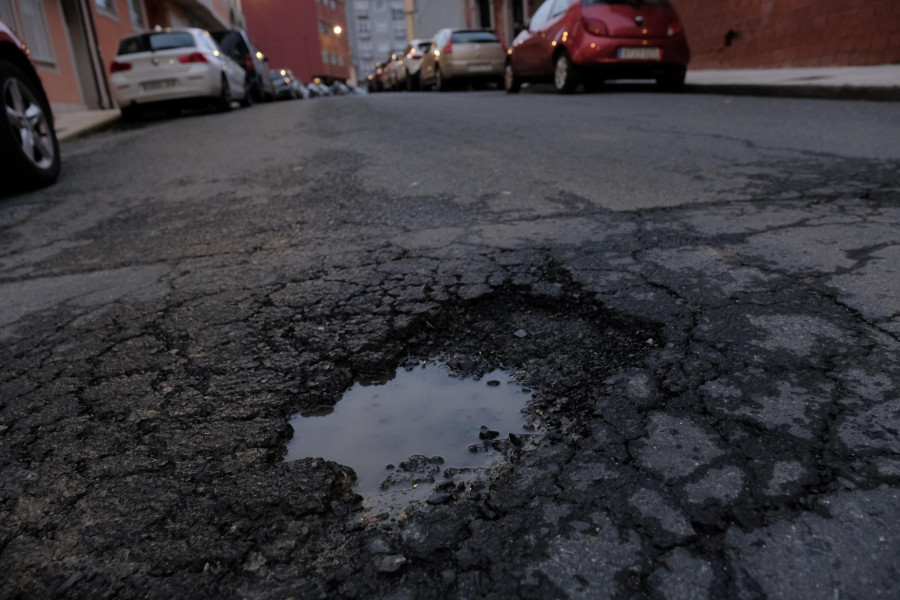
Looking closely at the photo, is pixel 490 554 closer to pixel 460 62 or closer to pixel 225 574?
pixel 225 574

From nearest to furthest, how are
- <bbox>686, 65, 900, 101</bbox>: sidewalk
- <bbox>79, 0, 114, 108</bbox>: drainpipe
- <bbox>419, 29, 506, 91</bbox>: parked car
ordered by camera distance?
1. <bbox>686, 65, 900, 101</bbox>: sidewalk
2. <bbox>419, 29, 506, 91</bbox>: parked car
3. <bbox>79, 0, 114, 108</bbox>: drainpipe

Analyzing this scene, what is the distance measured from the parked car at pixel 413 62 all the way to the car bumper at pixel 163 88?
8.14 meters

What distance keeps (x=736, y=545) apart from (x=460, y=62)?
14.8m

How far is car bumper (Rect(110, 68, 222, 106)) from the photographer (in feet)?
35.4

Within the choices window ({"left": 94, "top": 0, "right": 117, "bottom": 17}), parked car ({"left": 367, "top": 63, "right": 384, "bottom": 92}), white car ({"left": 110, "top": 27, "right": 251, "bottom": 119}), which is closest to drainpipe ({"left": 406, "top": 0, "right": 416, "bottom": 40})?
parked car ({"left": 367, "top": 63, "right": 384, "bottom": 92})

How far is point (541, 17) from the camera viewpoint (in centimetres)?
1117

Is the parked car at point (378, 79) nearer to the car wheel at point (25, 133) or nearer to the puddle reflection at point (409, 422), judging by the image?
the car wheel at point (25, 133)

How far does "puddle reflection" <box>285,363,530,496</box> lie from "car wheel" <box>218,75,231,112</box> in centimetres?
1120

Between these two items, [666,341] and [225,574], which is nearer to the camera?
[225,574]

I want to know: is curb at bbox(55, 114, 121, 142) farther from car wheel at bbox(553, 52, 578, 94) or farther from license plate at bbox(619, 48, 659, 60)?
license plate at bbox(619, 48, 659, 60)

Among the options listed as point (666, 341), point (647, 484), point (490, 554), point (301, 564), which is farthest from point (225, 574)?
point (666, 341)

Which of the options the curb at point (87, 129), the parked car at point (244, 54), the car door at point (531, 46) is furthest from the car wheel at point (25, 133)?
the parked car at point (244, 54)

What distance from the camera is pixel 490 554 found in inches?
43.8

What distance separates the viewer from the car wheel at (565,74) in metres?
10.1
